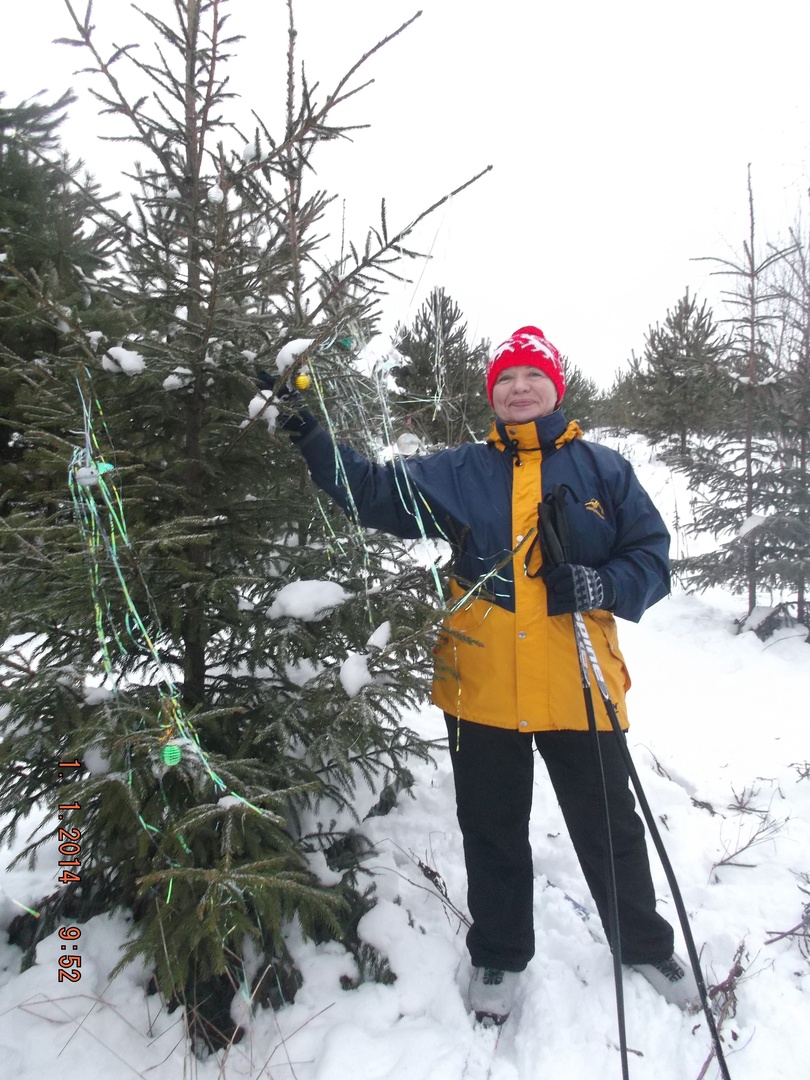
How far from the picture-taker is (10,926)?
8.26 feet

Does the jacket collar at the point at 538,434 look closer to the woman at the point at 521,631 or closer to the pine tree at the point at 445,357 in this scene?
the woman at the point at 521,631

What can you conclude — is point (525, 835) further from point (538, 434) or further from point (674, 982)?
point (538, 434)

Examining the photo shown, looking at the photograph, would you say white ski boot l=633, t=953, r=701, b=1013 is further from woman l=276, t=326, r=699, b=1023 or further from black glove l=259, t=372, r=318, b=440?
black glove l=259, t=372, r=318, b=440

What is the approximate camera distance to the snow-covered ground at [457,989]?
79.9 inches

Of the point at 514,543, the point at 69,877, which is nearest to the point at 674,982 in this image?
the point at 514,543

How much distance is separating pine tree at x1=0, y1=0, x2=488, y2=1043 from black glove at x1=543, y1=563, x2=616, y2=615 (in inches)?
20.0

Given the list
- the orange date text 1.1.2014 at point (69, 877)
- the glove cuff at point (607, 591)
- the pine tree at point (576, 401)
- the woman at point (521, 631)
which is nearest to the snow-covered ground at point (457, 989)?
the orange date text 1.1.2014 at point (69, 877)

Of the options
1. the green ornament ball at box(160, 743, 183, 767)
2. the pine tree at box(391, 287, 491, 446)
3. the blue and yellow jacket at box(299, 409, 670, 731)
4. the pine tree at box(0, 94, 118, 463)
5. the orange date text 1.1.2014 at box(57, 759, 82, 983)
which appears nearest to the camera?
the green ornament ball at box(160, 743, 183, 767)

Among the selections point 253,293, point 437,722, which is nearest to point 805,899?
point 437,722

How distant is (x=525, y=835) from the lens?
236 centimetres

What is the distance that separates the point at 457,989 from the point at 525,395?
97.3 inches

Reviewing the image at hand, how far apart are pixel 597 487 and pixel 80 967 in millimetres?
2833

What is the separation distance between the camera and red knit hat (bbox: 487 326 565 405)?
2344mm

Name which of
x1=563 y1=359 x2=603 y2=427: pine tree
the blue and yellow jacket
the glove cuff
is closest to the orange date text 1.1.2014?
the blue and yellow jacket
